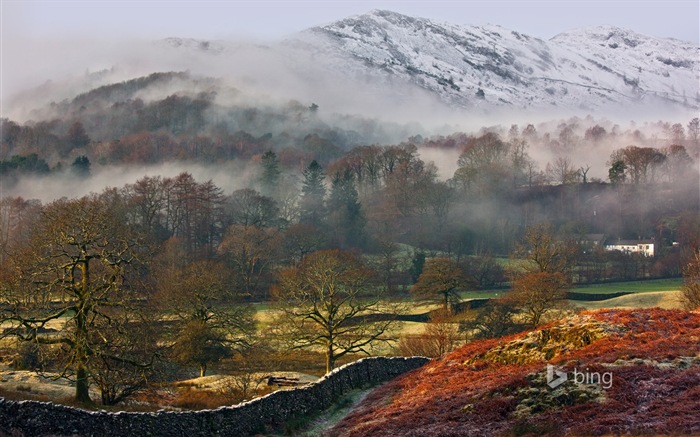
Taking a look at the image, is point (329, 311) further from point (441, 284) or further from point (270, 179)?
point (270, 179)

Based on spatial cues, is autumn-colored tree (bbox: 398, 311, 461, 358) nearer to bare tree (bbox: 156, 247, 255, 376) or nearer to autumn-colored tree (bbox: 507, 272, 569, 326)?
autumn-colored tree (bbox: 507, 272, 569, 326)

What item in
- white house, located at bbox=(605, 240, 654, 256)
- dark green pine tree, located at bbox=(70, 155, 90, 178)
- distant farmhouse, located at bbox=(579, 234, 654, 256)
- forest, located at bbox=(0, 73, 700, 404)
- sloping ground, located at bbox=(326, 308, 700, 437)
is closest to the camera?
sloping ground, located at bbox=(326, 308, 700, 437)

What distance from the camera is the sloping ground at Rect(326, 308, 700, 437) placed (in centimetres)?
2325

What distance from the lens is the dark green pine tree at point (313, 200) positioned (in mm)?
129250

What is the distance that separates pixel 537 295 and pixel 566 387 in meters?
44.6

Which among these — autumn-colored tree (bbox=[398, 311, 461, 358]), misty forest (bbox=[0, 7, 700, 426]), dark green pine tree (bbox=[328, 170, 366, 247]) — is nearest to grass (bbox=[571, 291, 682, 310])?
misty forest (bbox=[0, 7, 700, 426])

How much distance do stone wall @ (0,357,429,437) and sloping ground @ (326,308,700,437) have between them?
100 inches

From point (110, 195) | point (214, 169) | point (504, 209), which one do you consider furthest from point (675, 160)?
point (110, 195)

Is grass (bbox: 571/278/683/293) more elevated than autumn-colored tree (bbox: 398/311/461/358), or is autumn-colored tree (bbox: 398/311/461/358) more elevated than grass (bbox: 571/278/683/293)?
grass (bbox: 571/278/683/293)

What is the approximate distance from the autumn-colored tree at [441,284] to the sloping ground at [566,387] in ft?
137

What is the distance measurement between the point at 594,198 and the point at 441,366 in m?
117

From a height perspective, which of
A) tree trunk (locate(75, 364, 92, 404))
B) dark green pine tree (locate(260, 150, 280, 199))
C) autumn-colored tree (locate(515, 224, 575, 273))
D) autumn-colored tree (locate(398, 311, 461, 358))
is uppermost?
dark green pine tree (locate(260, 150, 280, 199))

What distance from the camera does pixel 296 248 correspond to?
357 feet

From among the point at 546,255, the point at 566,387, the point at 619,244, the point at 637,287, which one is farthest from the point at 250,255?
the point at 566,387
